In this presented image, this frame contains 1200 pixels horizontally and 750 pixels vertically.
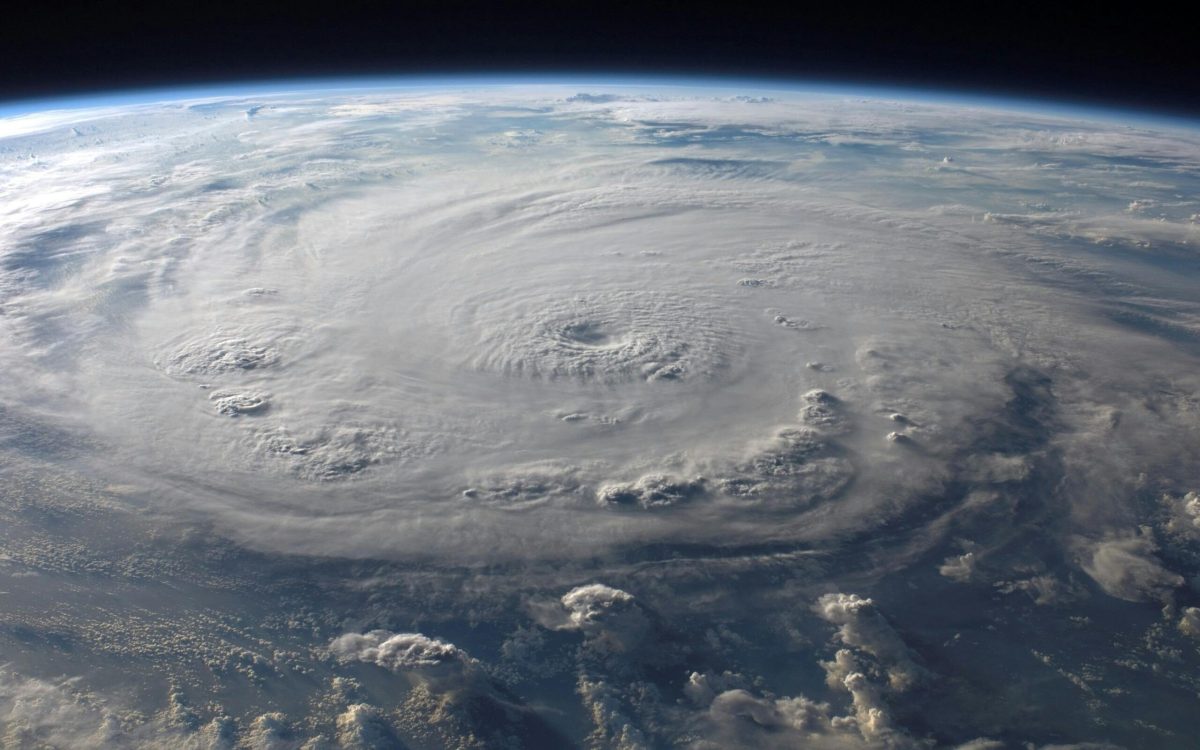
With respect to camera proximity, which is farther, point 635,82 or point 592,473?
point 592,473

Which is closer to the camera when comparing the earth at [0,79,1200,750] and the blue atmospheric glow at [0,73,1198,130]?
the blue atmospheric glow at [0,73,1198,130]

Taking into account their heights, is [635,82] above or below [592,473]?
above

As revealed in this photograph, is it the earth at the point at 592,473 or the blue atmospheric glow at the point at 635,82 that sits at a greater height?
the blue atmospheric glow at the point at 635,82

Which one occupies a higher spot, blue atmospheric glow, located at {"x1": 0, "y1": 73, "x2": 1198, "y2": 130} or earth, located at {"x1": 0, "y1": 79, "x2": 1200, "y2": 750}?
blue atmospheric glow, located at {"x1": 0, "y1": 73, "x2": 1198, "y2": 130}

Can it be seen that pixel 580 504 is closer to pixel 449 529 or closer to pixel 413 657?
pixel 449 529

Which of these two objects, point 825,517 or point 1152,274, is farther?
point 1152,274

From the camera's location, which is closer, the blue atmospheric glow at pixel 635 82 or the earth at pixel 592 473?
the blue atmospheric glow at pixel 635 82

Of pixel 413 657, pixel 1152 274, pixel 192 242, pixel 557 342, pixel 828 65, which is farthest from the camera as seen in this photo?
pixel 192 242

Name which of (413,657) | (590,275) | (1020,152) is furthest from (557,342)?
(1020,152)
